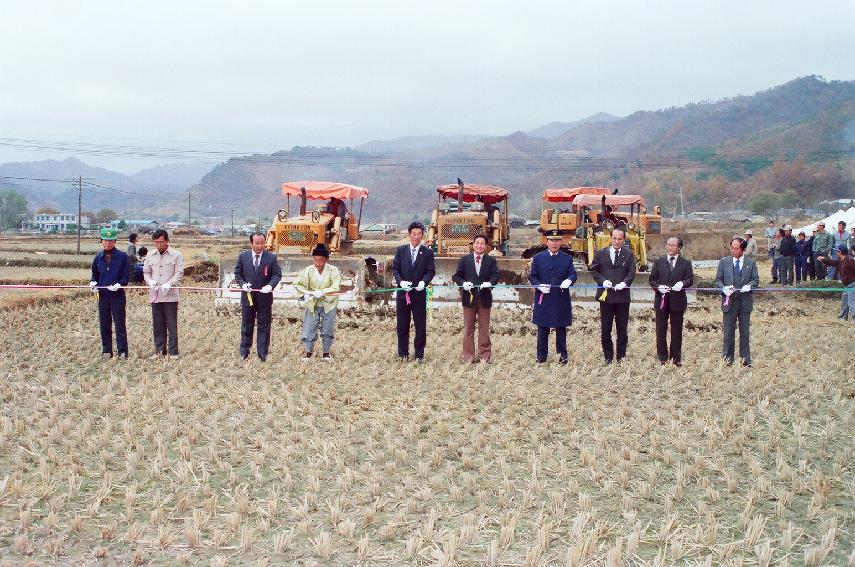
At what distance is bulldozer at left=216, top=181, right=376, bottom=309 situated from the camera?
17.9m

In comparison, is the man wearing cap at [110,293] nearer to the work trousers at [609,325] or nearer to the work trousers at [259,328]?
the work trousers at [259,328]

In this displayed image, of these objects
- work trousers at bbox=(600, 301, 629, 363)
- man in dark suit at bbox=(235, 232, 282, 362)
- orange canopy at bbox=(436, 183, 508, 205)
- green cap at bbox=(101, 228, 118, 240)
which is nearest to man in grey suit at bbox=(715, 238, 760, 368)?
work trousers at bbox=(600, 301, 629, 363)

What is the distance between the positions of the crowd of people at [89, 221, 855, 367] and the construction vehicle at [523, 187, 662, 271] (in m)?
7.84

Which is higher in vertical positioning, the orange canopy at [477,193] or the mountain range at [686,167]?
the mountain range at [686,167]

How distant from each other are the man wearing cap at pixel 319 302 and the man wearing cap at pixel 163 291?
1623mm

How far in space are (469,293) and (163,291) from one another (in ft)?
13.1

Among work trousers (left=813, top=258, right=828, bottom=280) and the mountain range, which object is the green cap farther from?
the mountain range

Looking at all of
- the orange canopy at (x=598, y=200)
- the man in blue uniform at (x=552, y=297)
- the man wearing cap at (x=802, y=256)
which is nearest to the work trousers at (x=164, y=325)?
the man in blue uniform at (x=552, y=297)

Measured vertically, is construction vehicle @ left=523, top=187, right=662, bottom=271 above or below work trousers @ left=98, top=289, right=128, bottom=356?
above

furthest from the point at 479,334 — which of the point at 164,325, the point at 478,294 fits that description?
the point at 164,325

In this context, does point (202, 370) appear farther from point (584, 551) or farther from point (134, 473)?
point (584, 551)

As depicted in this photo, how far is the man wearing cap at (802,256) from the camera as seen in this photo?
74.4 feet

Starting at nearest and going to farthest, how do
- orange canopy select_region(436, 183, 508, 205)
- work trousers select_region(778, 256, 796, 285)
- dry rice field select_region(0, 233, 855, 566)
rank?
dry rice field select_region(0, 233, 855, 566), orange canopy select_region(436, 183, 508, 205), work trousers select_region(778, 256, 796, 285)

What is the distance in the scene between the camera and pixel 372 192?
520 feet
